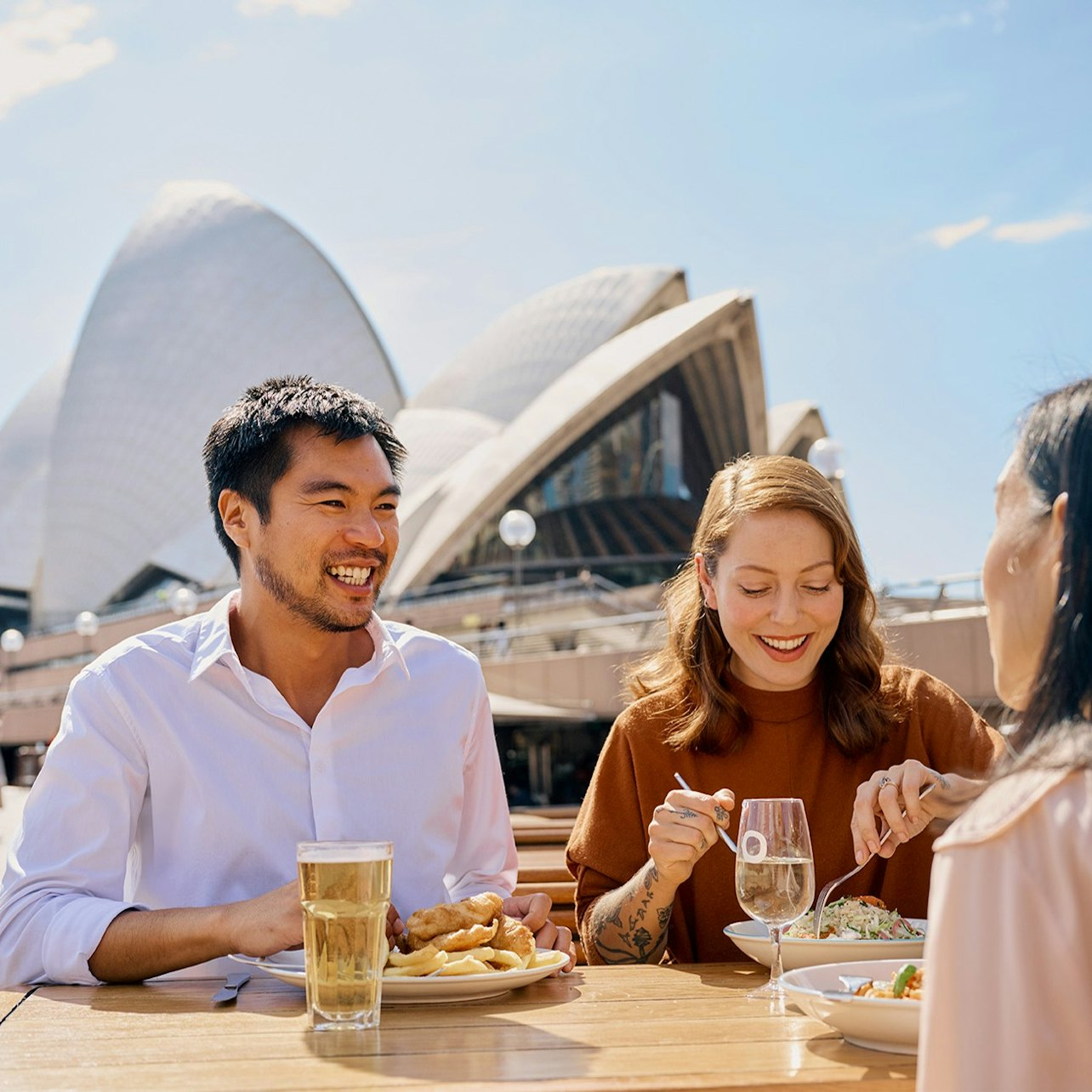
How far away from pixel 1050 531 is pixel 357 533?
1299 millimetres

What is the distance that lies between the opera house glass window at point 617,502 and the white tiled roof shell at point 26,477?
21.6 m

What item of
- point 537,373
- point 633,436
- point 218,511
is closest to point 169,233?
point 537,373

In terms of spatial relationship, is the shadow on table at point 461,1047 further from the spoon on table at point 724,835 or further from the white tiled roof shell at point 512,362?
the white tiled roof shell at point 512,362

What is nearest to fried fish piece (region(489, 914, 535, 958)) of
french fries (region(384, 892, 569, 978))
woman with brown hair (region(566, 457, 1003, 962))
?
french fries (region(384, 892, 569, 978))

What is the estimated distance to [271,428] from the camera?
80.0 inches

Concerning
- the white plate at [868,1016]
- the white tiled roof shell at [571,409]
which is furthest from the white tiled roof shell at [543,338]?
the white plate at [868,1016]

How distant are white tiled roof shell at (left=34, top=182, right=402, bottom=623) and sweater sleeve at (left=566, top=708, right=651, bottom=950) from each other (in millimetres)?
31272

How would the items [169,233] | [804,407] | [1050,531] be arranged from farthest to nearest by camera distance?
1. [169,233]
2. [804,407]
3. [1050,531]

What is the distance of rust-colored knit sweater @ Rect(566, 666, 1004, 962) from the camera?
2.02m

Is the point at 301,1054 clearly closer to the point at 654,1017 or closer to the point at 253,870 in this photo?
the point at 654,1017

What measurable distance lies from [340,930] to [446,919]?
0.83ft

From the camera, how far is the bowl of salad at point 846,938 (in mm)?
1481

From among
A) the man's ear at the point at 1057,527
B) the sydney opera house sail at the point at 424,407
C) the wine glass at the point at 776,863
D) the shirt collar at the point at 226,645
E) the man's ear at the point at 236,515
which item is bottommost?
the wine glass at the point at 776,863

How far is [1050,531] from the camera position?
0.86 metres
